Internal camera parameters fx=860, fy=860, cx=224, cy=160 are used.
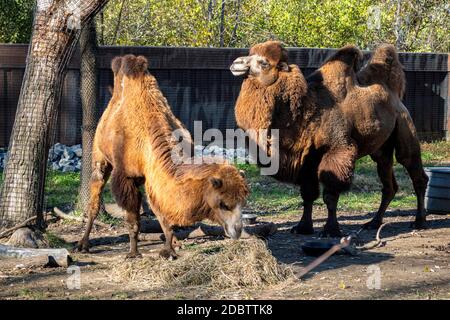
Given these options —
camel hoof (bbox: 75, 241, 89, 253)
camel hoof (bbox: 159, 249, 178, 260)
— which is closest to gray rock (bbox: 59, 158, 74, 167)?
camel hoof (bbox: 75, 241, 89, 253)

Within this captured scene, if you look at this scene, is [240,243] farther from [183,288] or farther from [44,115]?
[44,115]

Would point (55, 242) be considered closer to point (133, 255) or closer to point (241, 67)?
point (133, 255)

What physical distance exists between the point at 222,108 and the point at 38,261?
34.1ft

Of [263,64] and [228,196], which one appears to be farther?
[263,64]

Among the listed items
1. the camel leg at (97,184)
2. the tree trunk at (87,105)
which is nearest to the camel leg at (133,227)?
the camel leg at (97,184)

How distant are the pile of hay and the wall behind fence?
30.1 ft

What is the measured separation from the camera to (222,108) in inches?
726

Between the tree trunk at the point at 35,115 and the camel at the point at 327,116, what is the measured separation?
6.66 ft

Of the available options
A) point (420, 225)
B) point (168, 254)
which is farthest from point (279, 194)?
point (168, 254)

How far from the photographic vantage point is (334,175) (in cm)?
1040

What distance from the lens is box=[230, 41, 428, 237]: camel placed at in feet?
32.8

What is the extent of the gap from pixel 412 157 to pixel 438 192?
3.62 feet

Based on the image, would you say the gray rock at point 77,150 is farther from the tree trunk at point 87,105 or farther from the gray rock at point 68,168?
the tree trunk at point 87,105

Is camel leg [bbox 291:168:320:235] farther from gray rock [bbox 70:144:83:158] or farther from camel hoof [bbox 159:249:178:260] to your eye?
gray rock [bbox 70:144:83:158]
